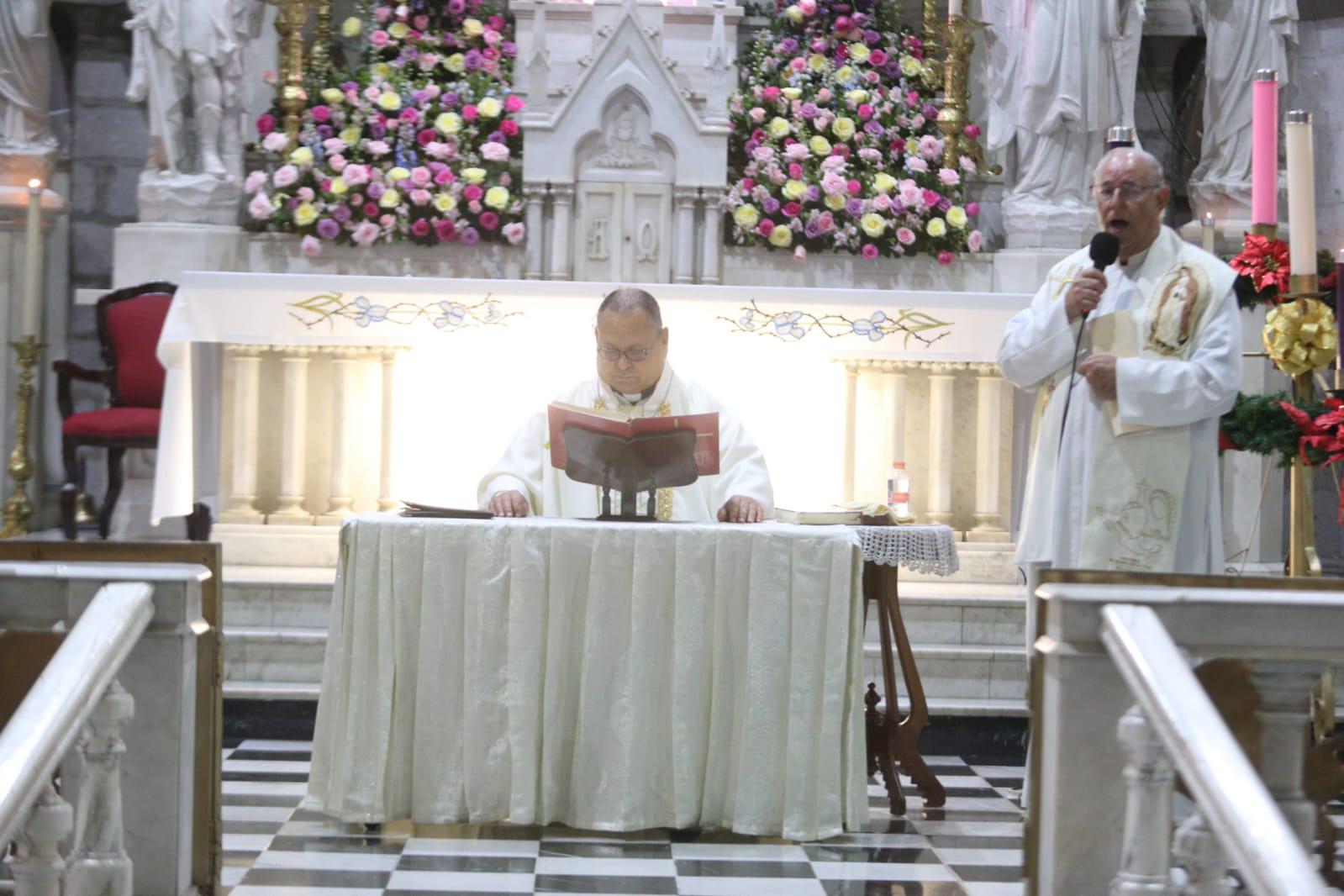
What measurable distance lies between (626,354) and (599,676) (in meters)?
1.02

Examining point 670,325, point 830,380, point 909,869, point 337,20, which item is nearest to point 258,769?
point 909,869

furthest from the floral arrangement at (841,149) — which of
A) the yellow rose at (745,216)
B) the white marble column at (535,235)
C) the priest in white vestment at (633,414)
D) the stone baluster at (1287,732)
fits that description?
the stone baluster at (1287,732)

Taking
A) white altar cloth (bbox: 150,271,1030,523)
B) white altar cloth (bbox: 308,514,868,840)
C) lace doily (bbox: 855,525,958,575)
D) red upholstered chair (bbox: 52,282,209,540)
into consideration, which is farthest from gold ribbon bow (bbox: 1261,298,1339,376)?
red upholstered chair (bbox: 52,282,209,540)

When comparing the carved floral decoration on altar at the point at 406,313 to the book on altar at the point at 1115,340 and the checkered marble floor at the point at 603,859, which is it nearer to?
the checkered marble floor at the point at 603,859

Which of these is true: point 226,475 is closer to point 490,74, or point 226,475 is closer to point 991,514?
point 490,74

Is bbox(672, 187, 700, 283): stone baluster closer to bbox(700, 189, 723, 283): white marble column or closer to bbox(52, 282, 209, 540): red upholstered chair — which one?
bbox(700, 189, 723, 283): white marble column

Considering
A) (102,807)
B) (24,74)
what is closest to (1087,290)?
(102,807)

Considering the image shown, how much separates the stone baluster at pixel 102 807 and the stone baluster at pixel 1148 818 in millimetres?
1582

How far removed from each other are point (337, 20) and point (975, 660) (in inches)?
178

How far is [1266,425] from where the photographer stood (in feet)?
13.8

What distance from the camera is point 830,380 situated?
718 centimetres

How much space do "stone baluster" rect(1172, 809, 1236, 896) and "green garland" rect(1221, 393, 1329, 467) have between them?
76.7 inches

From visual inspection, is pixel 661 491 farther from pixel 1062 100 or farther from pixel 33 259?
pixel 1062 100

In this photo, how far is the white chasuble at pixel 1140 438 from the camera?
13.8 feet
